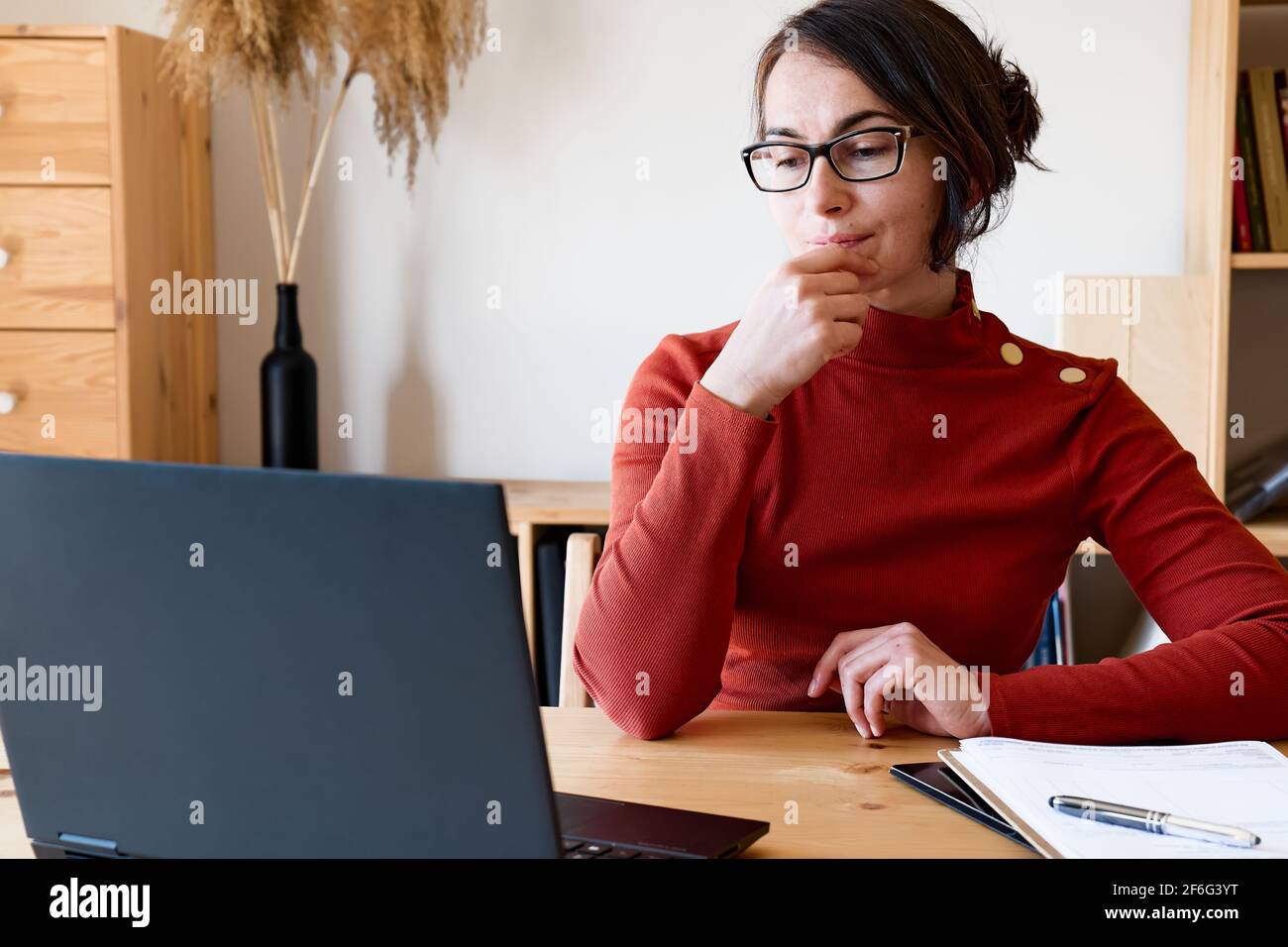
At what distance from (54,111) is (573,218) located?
3.14ft

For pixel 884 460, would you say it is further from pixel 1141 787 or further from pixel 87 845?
pixel 87 845

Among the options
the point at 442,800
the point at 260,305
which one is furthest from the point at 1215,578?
the point at 260,305

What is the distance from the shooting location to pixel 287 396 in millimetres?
2471

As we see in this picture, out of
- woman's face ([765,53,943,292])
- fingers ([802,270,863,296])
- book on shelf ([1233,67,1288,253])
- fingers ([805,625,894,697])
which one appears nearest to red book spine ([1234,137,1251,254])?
book on shelf ([1233,67,1288,253])

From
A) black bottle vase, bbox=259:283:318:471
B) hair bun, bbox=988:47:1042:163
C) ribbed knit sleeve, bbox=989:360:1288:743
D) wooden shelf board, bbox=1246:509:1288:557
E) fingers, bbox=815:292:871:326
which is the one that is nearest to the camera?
ribbed knit sleeve, bbox=989:360:1288:743

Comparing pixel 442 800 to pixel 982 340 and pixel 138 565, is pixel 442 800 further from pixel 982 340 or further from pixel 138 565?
pixel 982 340

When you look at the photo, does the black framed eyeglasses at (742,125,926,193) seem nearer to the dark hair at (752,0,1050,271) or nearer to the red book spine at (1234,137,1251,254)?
the dark hair at (752,0,1050,271)

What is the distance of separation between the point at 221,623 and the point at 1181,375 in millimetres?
1971

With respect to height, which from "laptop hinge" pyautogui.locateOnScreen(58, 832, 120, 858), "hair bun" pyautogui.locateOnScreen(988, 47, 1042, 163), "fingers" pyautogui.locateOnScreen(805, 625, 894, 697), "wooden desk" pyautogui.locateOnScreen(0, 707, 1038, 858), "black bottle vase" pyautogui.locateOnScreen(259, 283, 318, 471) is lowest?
"wooden desk" pyautogui.locateOnScreen(0, 707, 1038, 858)

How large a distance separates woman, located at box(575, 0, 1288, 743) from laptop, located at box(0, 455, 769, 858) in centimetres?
44

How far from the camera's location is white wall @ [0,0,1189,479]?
252cm

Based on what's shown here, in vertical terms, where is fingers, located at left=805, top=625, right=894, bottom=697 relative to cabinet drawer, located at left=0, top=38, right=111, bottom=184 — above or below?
below

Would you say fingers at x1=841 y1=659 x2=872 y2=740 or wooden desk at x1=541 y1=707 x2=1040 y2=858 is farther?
fingers at x1=841 y1=659 x2=872 y2=740

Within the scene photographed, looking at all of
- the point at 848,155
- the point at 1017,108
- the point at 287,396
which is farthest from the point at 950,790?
the point at 287,396
